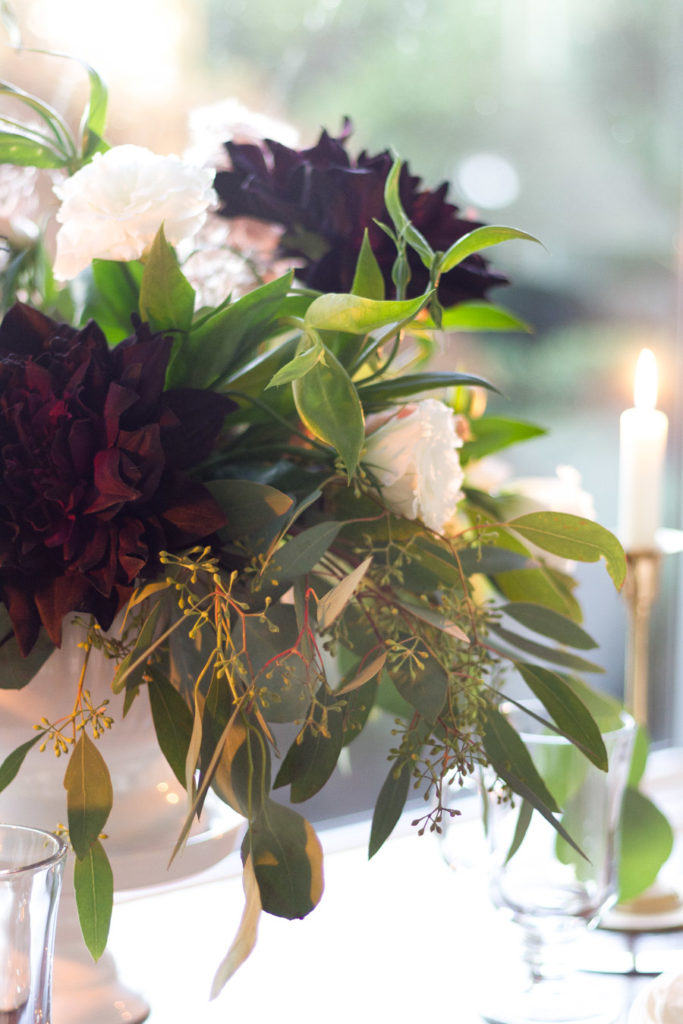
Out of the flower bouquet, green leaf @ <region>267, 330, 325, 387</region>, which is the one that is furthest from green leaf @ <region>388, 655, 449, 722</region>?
green leaf @ <region>267, 330, 325, 387</region>

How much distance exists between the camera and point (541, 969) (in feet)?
1.81

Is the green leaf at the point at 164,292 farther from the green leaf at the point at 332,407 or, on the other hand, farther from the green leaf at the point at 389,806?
the green leaf at the point at 389,806

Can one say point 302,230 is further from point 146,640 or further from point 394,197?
point 146,640

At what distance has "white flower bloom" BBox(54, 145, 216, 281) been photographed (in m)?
0.43

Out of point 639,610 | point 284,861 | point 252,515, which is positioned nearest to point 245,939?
point 284,861

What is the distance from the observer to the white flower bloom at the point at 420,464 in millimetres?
414

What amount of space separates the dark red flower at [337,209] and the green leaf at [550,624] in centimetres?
16

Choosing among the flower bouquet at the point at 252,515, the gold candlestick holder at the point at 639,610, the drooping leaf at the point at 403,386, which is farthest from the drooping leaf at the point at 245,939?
the gold candlestick holder at the point at 639,610

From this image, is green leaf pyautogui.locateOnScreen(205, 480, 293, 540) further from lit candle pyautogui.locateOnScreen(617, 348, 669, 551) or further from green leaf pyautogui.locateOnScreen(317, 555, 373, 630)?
lit candle pyautogui.locateOnScreen(617, 348, 669, 551)

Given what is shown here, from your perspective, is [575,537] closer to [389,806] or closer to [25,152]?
[389,806]

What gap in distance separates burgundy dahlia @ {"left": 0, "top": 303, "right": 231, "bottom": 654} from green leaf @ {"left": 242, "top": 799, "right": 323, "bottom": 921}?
10 centimetres

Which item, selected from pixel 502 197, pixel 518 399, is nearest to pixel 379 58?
pixel 502 197

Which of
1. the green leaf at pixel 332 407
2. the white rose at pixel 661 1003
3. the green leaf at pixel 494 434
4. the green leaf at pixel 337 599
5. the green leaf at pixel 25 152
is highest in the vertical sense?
the green leaf at pixel 25 152

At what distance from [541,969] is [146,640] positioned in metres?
0.31
